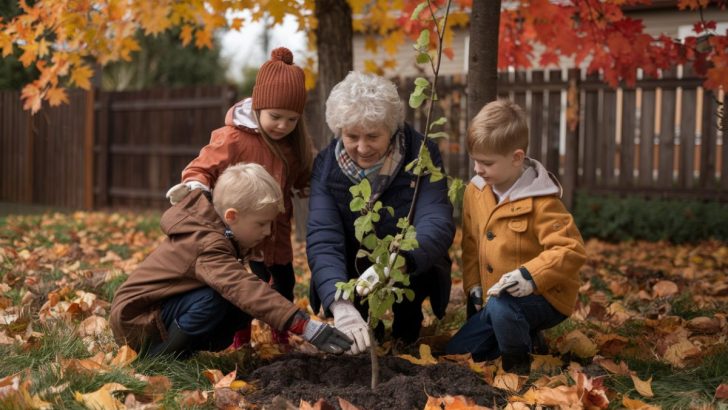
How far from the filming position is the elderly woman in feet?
9.81

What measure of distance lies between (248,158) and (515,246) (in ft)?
3.94

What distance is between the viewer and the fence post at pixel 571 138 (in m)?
8.42

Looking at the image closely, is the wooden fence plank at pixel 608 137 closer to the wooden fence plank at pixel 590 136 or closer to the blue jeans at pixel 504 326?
the wooden fence plank at pixel 590 136

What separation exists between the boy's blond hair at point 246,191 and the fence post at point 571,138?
20.0 feet

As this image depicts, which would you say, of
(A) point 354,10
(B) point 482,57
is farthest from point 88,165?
(B) point 482,57

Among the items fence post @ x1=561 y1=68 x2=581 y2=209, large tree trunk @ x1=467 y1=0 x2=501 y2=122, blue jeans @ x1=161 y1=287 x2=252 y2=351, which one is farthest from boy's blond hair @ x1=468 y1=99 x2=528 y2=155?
fence post @ x1=561 y1=68 x2=581 y2=209

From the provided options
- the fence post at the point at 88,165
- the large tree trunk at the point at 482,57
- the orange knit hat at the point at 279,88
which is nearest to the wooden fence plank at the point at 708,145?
the large tree trunk at the point at 482,57

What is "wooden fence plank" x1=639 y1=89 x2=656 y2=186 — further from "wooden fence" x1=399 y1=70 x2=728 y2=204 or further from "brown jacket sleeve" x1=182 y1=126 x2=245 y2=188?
"brown jacket sleeve" x1=182 y1=126 x2=245 y2=188

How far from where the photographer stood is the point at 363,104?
297 cm

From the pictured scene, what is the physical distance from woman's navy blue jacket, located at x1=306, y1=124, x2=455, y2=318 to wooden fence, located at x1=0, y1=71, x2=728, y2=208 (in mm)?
4114

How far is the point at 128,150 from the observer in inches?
449

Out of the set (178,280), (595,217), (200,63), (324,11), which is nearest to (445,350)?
(178,280)

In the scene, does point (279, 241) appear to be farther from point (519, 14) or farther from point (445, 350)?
point (519, 14)

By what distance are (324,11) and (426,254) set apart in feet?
12.0
